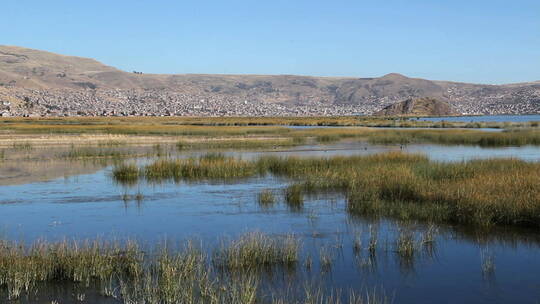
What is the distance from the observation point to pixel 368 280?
11.7m

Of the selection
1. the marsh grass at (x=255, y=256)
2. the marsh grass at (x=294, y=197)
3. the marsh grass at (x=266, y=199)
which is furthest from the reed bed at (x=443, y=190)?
the marsh grass at (x=255, y=256)

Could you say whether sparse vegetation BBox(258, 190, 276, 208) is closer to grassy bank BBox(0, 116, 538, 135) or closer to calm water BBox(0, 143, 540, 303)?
calm water BBox(0, 143, 540, 303)

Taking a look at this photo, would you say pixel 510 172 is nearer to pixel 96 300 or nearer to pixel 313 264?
pixel 313 264

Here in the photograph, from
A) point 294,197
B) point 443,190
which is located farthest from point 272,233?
point 443,190

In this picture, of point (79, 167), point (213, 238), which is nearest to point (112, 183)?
point (79, 167)

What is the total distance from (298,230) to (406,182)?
563cm

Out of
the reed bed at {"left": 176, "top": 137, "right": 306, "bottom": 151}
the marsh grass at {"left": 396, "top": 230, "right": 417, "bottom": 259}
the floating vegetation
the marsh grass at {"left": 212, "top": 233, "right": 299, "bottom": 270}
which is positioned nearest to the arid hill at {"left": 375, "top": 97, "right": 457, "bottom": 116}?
the reed bed at {"left": 176, "top": 137, "right": 306, "bottom": 151}

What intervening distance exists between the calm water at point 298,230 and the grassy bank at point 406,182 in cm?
74

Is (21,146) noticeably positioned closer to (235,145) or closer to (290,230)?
(235,145)

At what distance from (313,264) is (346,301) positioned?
7.37ft

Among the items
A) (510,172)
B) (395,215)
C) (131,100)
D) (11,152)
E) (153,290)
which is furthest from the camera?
(131,100)

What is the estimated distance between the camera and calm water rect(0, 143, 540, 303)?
1157 centimetres

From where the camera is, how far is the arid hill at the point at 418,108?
552ft

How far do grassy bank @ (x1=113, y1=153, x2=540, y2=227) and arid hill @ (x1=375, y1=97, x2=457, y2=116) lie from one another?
461ft
